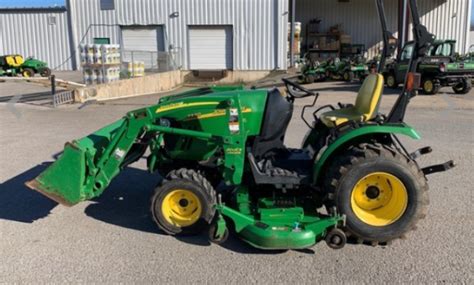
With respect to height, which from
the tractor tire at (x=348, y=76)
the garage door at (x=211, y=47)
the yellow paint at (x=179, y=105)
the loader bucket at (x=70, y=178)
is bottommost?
the loader bucket at (x=70, y=178)

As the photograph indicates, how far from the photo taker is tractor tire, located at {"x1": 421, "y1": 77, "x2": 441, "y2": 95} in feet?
53.4

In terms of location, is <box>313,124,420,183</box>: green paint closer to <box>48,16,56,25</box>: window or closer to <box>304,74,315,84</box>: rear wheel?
<box>304,74,315,84</box>: rear wheel

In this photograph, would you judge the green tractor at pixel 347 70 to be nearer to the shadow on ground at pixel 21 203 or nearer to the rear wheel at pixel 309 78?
the rear wheel at pixel 309 78

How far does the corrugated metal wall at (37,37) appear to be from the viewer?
2680 centimetres

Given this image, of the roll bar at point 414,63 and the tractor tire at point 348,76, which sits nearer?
the roll bar at point 414,63

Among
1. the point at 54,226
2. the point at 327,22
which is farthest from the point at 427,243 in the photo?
the point at 327,22

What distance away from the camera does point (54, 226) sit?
455 cm

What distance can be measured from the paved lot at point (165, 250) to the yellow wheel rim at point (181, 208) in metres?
0.17

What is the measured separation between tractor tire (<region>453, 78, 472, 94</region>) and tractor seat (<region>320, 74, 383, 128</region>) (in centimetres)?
1316

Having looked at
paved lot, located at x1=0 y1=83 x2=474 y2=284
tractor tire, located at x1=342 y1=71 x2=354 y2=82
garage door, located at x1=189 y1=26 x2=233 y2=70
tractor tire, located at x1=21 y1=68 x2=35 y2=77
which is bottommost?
paved lot, located at x1=0 y1=83 x2=474 y2=284

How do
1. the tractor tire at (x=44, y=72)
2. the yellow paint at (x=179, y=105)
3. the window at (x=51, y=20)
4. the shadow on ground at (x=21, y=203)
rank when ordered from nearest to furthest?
the yellow paint at (x=179, y=105)
the shadow on ground at (x=21, y=203)
the tractor tire at (x=44, y=72)
the window at (x=51, y=20)

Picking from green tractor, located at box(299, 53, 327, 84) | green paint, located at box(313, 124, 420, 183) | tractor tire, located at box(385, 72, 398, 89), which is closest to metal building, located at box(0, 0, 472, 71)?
green tractor, located at box(299, 53, 327, 84)

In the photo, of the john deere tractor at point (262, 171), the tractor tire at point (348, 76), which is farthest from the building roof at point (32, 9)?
the john deere tractor at point (262, 171)

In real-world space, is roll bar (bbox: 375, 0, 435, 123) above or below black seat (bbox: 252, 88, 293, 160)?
above
